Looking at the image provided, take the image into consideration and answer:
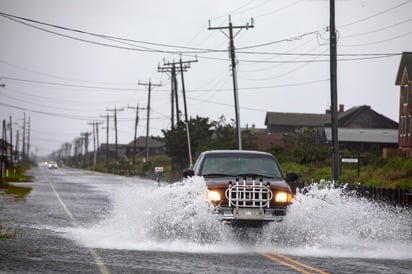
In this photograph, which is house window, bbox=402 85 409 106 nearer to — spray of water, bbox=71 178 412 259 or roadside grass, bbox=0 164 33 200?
roadside grass, bbox=0 164 33 200

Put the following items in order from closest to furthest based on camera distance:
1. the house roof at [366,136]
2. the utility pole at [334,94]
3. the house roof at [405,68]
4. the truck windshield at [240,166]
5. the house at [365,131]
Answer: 1. the truck windshield at [240,166]
2. the utility pole at [334,94]
3. the house roof at [405,68]
4. the house roof at [366,136]
5. the house at [365,131]

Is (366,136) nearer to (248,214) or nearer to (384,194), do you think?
(384,194)

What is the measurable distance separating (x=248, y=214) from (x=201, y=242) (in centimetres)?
105

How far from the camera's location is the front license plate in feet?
44.6

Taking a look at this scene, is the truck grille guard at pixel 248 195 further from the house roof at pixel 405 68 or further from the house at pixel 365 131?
the house at pixel 365 131

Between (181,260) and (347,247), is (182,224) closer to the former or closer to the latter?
(181,260)

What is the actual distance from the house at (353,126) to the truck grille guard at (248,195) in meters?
59.6

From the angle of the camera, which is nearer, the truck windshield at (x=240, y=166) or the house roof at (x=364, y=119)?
the truck windshield at (x=240, y=166)

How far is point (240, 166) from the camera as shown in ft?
52.0

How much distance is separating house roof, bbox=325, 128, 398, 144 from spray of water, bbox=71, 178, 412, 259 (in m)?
64.9

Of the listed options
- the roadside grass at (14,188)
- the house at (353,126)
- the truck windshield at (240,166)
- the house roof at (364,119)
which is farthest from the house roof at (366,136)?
the truck windshield at (240,166)

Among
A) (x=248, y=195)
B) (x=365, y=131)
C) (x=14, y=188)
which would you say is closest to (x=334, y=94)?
(x=248, y=195)

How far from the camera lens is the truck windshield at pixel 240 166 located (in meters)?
15.7

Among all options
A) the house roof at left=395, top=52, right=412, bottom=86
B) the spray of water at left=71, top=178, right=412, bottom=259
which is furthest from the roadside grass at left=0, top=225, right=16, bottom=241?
the house roof at left=395, top=52, right=412, bottom=86
